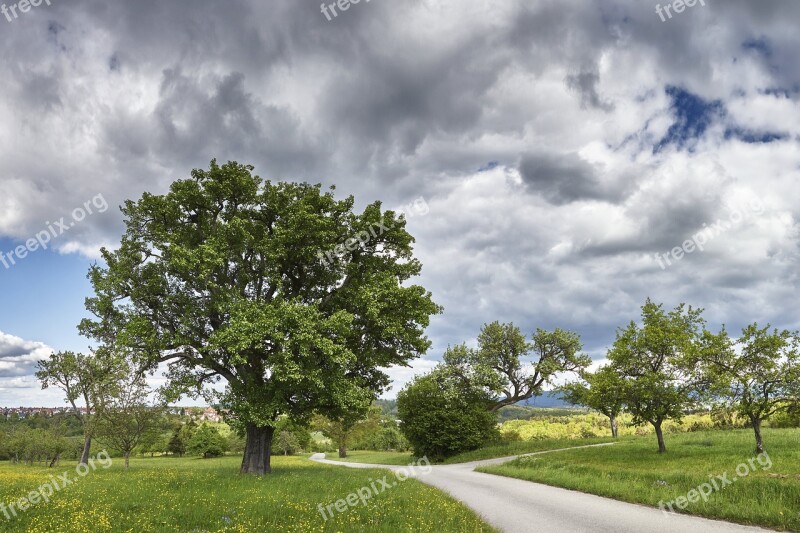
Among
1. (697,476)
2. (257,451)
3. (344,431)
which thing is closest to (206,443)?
(344,431)

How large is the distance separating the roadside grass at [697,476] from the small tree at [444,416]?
12.3 meters

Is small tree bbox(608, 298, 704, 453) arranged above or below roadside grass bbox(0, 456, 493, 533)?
above

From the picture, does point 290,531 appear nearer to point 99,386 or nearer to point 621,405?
point 621,405

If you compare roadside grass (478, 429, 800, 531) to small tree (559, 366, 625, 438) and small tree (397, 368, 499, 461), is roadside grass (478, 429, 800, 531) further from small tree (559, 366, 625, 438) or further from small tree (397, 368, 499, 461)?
small tree (397, 368, 499, 461)

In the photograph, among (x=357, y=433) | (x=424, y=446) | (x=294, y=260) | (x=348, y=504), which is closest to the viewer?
(x=348, y=504)

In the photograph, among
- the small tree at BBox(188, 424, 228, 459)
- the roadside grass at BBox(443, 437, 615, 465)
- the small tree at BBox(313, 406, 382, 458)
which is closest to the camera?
the roadside grass at BBox(443, 437, 615, 465)

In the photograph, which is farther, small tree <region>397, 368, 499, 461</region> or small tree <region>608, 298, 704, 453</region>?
small tree <region>397, 368, 499, 461</region>

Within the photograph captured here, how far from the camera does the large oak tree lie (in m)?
22.4

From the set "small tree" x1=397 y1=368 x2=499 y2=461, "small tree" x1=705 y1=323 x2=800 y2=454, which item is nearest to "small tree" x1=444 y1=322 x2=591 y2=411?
"small tree" x1=397 y1=368 x2=499 y2=461

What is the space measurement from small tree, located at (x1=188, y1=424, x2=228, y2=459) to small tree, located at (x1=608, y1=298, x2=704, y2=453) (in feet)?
232

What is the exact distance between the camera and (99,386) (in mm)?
36844

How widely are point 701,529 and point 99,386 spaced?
41468 millimetres

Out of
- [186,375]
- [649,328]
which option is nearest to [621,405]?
[649,328]

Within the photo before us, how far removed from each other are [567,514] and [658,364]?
19.3 m
